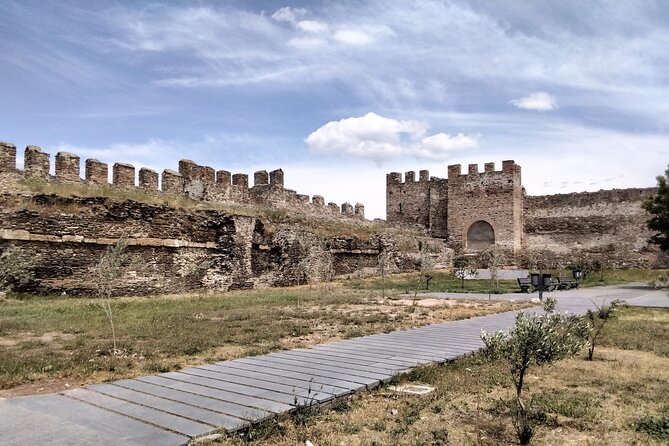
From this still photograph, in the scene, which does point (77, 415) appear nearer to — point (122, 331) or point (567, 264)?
point (122, 331)

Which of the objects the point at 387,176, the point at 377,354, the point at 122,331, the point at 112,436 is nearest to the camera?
the point at 112,436

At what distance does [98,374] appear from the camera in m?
5.72

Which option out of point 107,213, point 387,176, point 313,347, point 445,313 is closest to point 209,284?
point 107,213

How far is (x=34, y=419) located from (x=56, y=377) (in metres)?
1.77

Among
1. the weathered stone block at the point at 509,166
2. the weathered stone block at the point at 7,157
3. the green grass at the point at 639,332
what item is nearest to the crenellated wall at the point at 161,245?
the weathered stone block at the point at 7,157

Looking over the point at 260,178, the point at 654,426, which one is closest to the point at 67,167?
the point at 260,178

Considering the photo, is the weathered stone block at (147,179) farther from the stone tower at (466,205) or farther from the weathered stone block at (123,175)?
the stone tower at (466,205)

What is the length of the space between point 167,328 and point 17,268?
505 cm

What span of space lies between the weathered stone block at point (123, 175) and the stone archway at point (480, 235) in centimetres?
2198

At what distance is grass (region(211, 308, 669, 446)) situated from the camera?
404 cm

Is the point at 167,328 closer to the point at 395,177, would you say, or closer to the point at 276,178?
the point at 276,178

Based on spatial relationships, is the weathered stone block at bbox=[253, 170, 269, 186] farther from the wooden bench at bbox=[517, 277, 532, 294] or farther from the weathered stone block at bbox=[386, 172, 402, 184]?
the weathered stone block at bbox=[386, 172, 402, 184]

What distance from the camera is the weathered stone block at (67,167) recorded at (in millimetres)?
16328

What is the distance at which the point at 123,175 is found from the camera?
17.6m
